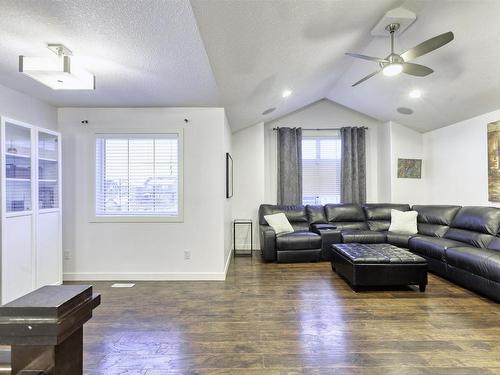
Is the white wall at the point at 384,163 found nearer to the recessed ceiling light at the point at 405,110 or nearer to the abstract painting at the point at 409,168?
the abstract painting at the point at 409,168

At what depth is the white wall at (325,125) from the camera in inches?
236

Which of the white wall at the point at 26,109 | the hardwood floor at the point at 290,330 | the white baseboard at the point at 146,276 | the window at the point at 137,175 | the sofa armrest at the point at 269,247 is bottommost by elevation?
the hardwood floor at the point at 290,330

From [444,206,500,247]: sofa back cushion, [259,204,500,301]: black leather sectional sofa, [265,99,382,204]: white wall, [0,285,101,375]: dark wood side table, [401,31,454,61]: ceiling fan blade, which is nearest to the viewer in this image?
[0,285,101,375]: dark wood side table

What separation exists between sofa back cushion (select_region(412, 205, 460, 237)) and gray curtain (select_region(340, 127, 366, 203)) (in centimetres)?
116

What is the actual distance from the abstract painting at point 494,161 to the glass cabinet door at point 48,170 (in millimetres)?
6187

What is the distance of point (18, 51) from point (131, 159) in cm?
177

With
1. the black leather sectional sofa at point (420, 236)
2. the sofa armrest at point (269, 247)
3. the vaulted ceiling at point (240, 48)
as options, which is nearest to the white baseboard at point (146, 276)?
the sofa armrest at point (269, 247)

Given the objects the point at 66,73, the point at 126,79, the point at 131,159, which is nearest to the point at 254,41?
the point at 126,79

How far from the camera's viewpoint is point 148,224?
3.81m

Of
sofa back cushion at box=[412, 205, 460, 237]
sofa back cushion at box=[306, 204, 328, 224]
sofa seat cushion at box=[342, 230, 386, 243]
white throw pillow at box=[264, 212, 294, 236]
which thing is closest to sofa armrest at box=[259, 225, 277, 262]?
white throw pillow at box=[264, 212, 294, 236]

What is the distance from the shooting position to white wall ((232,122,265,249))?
5.75m

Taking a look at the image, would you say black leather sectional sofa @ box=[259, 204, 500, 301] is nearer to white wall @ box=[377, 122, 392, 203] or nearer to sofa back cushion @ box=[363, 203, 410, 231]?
sofa back cushion @ box=[363, 203, 410, 231]

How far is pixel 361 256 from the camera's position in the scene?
345 centimetres

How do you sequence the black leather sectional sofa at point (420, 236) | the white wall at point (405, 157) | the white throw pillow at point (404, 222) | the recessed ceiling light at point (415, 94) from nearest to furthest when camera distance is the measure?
the black leather sectional sofa at point (420, 236) → the recessed ceiling light at point (415, 94) → the white throw pillow at point (404, 222) → the white wall at point (405, 157)
